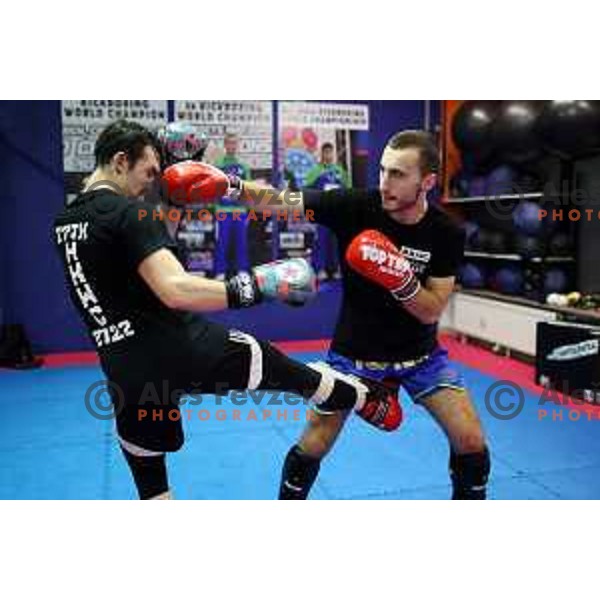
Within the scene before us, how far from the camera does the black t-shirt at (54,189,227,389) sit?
1.68 metres

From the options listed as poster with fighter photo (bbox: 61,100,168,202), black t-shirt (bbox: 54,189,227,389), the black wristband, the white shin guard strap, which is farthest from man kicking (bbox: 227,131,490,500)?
poster with fighter photo (bbox: 61,100,168,202)

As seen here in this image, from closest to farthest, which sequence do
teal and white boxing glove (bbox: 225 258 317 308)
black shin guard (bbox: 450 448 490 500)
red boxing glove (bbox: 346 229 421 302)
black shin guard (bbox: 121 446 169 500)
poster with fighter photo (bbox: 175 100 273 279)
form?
teal and white boxing glove (bbox: 225 258 317 308), black shin guard (bbox: 121 446 169 500), red boxing glove (bbox: 346 229 421 302), black shin guard (bbox: 450 448 490 500), poster with fighter photo (bbox: 175 100 273 279)

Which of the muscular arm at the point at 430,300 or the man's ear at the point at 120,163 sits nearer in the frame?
the man's ear at the point at 120,163

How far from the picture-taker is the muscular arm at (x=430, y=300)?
6.83ft

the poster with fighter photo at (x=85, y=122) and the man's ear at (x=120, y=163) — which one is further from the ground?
the poster with fighter photo at (x=85, y=122)

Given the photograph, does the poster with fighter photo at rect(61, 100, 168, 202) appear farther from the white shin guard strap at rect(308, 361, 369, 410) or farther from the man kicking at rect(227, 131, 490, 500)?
the white shin guard strap at rect(308, 361, 369, 410)

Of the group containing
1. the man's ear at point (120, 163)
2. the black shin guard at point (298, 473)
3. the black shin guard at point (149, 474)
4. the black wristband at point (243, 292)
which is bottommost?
the black shin guard at point (298, 473)

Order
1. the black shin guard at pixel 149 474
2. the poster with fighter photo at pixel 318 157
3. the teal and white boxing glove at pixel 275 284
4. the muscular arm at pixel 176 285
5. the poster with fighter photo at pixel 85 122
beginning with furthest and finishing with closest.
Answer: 1. the poster with fighter photo at pixel 318 157
2. the poster with fighter photo at pixel 85 122
3. the black shin guard at pixel 149 474
4. the teal and white boxing glove at pixel 275 284
5. the muscular arm at pixel 176 285

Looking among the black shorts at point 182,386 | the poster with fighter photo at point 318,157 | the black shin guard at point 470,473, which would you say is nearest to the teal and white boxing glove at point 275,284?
the black shorts at point 182,386

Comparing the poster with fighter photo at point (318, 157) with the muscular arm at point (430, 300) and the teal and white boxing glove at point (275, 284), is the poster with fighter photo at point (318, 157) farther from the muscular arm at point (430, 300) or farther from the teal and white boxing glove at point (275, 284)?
the teal and white boxing glove at point (275, 284)

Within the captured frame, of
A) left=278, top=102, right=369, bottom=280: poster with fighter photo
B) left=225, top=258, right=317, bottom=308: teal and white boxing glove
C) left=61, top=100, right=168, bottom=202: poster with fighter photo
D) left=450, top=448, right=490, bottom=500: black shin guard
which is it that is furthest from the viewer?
left=278, top=102, right=369, bottom=280: poster with fighter photo

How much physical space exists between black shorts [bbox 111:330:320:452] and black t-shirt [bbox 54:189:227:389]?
17 millimetres

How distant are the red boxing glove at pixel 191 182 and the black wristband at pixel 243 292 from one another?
0.44m

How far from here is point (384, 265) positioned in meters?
2.01
